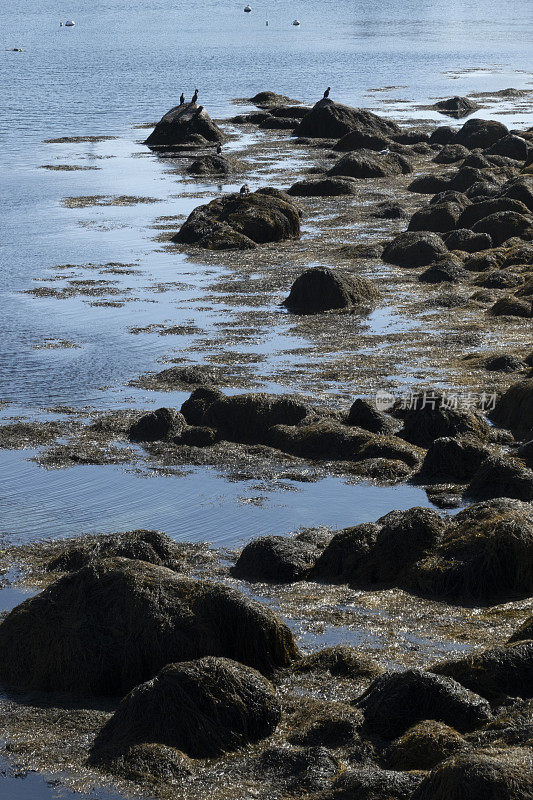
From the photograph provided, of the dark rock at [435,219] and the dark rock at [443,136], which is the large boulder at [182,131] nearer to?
the dark rock at [443,136]

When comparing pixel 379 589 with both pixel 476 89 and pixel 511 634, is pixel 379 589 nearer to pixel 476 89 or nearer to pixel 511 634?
pixel 511 634

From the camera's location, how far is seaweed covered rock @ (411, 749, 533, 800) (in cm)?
714

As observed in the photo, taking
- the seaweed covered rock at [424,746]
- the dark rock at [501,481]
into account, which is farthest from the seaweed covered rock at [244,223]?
the seaweed covered rock at [424,746]

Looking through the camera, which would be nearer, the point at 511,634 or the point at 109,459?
the point at 511,634

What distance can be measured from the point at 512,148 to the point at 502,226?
658 inches

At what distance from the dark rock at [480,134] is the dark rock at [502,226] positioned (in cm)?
2122

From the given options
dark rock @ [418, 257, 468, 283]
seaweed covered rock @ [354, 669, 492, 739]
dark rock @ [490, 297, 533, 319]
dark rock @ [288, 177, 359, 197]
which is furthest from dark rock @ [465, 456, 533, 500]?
dark rock @ [288, 177, 359, 197]

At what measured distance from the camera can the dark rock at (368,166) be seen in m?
44.0

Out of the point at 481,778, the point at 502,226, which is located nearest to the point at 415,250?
the point at 502,226

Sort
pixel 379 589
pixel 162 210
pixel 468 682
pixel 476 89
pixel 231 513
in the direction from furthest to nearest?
1. pixel 476 89
2. pixel 162 210
3. pixel 231 513
4. pixel 379 589
5. pixel 468 682

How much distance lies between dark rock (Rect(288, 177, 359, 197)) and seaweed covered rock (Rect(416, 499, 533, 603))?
28.7 m

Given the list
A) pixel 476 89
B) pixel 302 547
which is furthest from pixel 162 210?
pixel 476 89

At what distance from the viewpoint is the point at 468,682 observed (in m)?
9.52

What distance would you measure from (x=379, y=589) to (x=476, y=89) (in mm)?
74566
